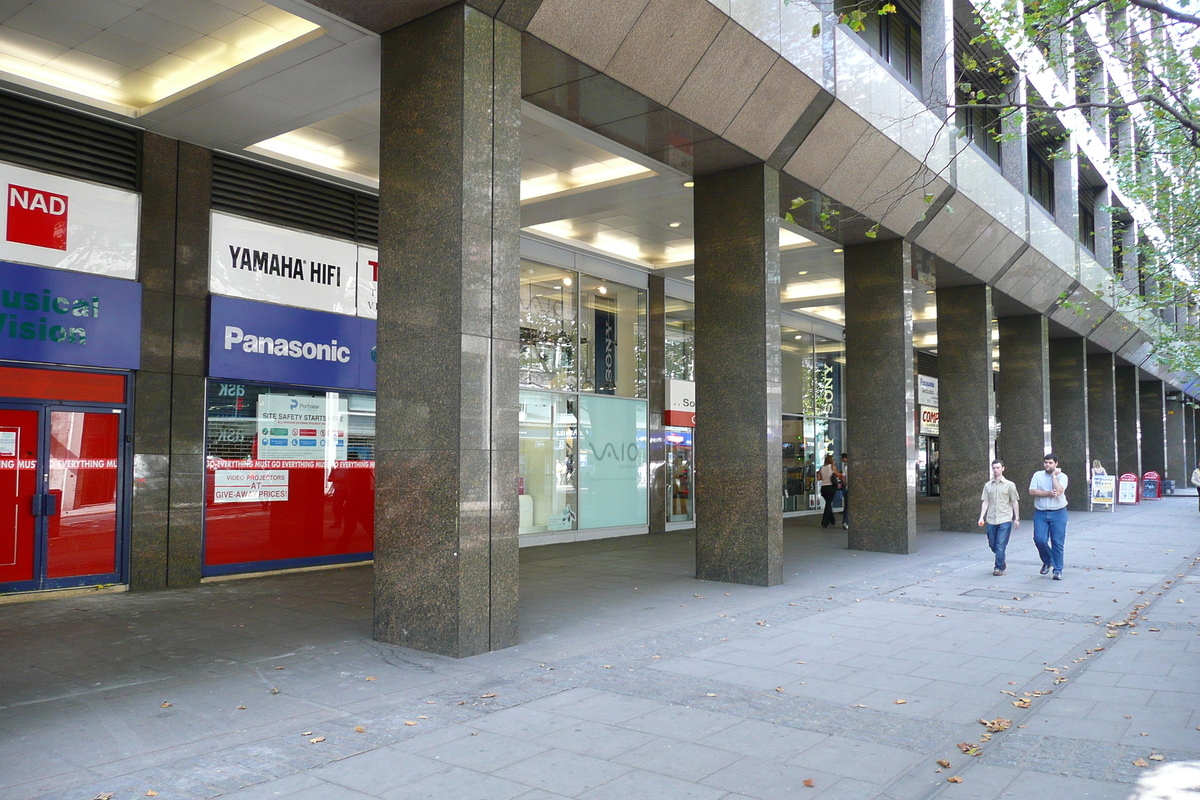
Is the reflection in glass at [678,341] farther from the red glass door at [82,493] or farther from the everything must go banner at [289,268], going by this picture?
the red glass door at [82,493]

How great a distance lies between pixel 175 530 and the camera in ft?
34.5

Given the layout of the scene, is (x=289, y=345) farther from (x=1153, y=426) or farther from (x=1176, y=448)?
(x=1176, y=448)

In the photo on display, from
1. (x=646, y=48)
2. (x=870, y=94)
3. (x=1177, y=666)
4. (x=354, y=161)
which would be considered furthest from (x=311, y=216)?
(x=1177, y=666)

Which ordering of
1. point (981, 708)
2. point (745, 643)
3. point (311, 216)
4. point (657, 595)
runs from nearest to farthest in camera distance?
1. point (981, 708)
2. point (745, 643)
3. point (657, 595)
4. point (311, 216)

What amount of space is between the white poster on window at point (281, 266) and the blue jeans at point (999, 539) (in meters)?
9.83

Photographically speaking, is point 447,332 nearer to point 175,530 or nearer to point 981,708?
point 981,708

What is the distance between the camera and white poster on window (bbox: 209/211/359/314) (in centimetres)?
1121

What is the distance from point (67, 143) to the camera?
9820mm

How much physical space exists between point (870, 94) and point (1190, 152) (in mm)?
6673

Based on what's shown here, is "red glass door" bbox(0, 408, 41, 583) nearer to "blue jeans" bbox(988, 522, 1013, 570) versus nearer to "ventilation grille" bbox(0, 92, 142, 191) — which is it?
"ventilation grille" bbox(0, 92, 142, 191)

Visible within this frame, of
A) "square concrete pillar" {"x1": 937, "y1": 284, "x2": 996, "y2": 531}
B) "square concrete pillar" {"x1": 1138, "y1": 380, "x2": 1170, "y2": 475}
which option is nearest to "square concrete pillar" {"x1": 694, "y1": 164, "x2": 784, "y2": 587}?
"square concrete pillar" {"x1": 937, "y1": 284, "x2": 996, "y2": 531}

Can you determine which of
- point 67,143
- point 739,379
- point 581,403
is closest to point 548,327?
point 581,403

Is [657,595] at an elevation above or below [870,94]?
Answer: below

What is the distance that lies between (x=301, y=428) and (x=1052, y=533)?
1060 centimetres
